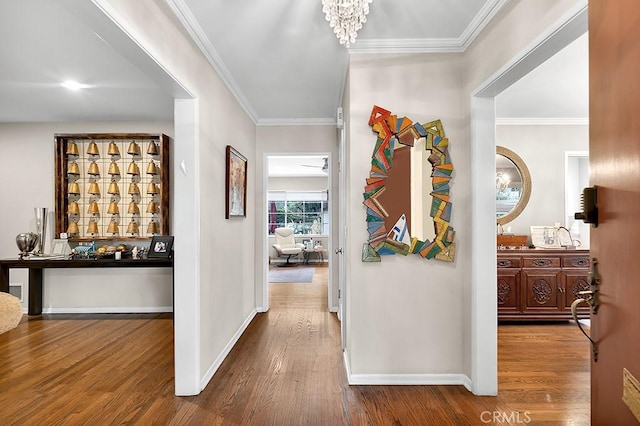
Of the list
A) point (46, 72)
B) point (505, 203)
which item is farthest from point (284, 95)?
point (505, 203)

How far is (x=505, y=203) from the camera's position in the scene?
440cm

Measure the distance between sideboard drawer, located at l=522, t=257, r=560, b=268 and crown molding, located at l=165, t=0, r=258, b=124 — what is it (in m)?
3.56

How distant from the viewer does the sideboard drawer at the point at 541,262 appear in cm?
389

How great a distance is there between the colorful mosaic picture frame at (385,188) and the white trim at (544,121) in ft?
7.88

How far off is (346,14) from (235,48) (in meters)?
1.30

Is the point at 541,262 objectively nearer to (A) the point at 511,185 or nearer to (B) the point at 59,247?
(A) the point at 511,185

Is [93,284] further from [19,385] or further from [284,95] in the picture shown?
[284,95]

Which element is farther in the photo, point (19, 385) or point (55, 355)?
point (55, 355)

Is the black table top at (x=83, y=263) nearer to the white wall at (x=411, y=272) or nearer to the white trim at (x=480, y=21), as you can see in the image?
the white wall at (x=411, y=272)

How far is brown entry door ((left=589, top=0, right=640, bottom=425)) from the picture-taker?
83 cm

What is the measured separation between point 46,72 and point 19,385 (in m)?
2.54

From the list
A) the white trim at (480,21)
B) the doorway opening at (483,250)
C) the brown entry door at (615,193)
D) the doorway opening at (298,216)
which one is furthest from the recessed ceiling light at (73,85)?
the doorway opening at (298,216)

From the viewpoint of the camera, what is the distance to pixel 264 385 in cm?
256

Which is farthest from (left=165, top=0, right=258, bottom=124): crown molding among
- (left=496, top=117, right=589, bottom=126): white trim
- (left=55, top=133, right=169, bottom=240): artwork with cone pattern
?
(left=496, top=117, right=589, bottom=126): white trim
